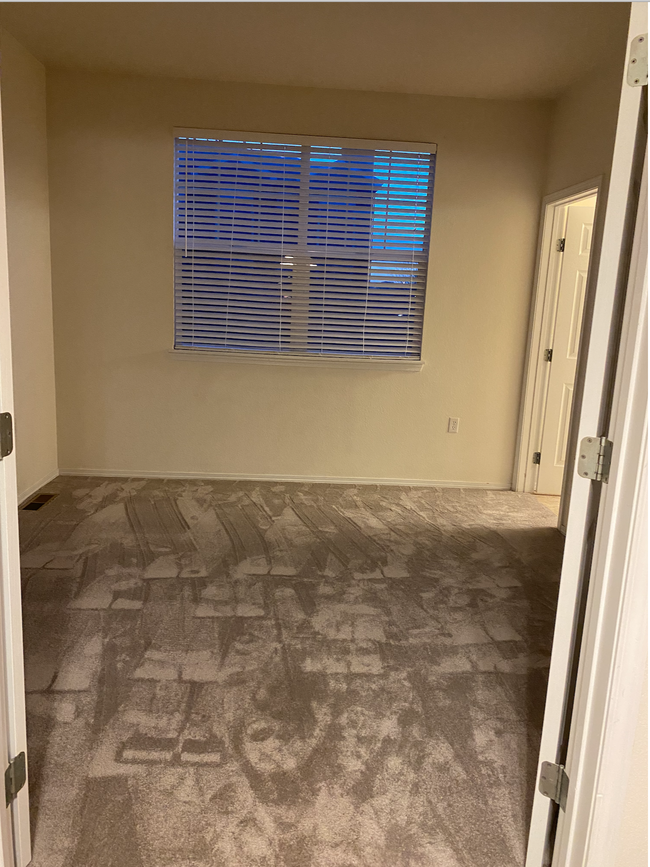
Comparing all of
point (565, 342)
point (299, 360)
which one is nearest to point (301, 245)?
point (299, 360)

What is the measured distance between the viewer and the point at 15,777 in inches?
54.8

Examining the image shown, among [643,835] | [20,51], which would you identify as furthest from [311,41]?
[643,835]

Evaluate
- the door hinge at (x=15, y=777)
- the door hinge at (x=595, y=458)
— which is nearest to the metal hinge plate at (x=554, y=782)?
the door hinge at (x=595, y=458)

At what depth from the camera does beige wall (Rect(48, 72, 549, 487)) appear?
14.3ft

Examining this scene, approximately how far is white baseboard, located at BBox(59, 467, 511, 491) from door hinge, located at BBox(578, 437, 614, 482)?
11.9ft

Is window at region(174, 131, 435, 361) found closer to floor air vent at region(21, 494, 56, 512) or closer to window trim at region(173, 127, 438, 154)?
window trim at region(173, 127, 438, 154)

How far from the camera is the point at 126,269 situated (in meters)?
4.51

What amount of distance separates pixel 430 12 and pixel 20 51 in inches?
101

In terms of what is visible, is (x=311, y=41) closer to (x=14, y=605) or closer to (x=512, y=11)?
(x=512, y=11)

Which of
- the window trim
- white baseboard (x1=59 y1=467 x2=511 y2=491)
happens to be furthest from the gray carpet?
the window trim

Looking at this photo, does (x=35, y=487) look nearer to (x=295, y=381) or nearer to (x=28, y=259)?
(x=28, y=259)

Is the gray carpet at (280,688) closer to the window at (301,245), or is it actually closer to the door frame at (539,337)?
the door frame at (539,337)

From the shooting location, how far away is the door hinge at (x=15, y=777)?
1.37m

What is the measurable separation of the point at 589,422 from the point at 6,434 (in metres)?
1.22
